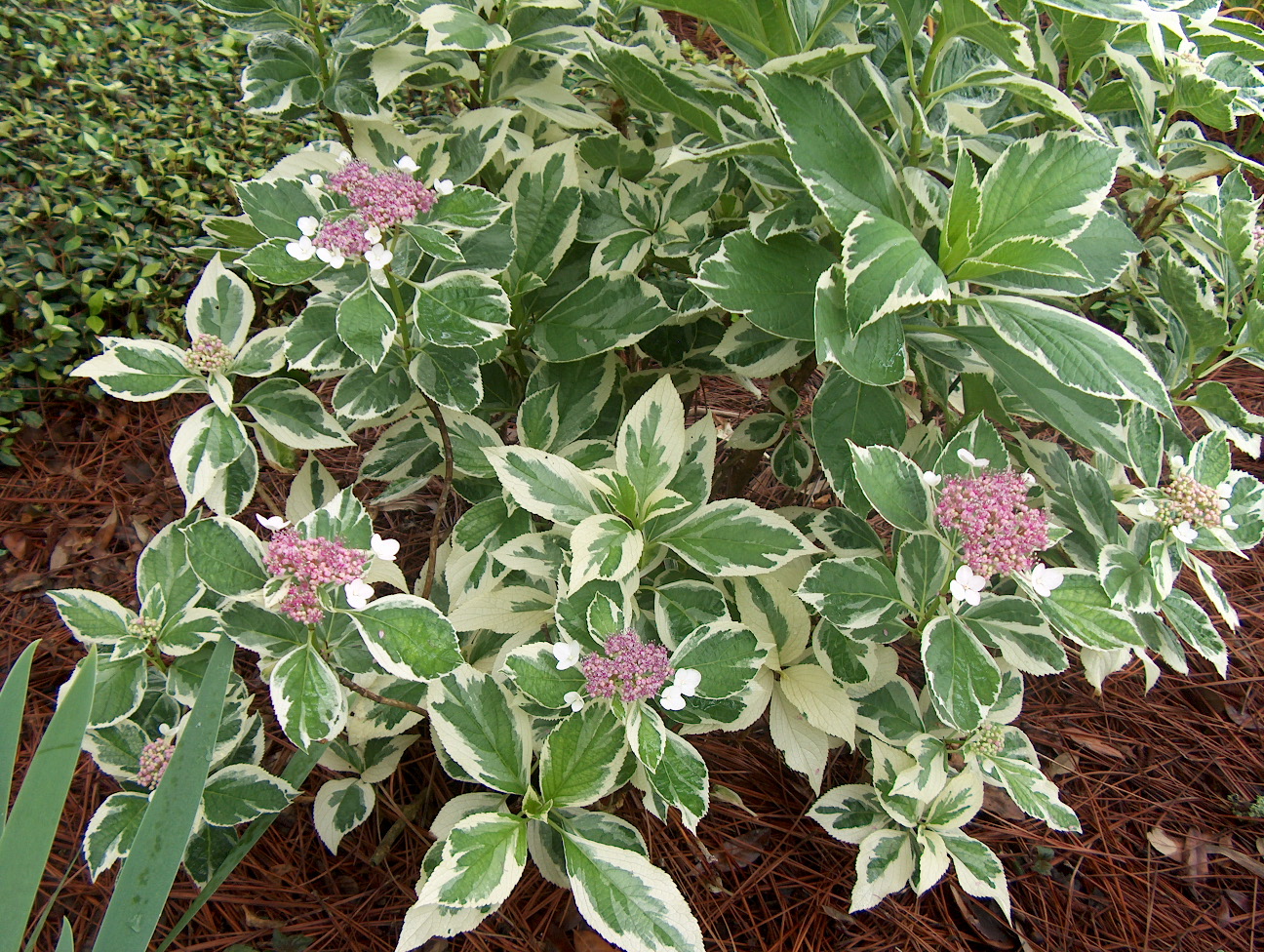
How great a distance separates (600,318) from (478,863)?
2.65ft

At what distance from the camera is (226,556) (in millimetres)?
1075

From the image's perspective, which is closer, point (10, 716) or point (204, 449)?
point (10, 716)

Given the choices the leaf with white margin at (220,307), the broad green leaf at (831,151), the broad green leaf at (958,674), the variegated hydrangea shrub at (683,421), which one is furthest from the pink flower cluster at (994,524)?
the leaf with white margin at (220,307)

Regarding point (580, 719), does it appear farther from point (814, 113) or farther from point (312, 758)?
point (814, 113)

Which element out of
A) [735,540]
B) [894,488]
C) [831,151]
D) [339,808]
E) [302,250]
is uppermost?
[831,151]

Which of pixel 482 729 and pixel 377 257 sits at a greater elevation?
pixel 377 257

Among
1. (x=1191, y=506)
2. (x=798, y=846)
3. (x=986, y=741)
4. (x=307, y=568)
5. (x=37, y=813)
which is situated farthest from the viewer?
(x=798, y=846)

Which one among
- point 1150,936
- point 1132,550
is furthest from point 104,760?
point 1150,936

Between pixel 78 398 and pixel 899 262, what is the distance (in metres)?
2.28

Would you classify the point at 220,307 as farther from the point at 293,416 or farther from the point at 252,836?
the point at 252,836

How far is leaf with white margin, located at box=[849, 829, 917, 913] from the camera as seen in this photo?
130cm

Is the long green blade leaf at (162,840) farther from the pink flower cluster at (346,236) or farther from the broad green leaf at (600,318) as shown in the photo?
the broad green leaf at (600,318)

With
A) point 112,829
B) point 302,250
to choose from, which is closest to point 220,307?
point 302,250

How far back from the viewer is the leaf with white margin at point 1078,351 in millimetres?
928
